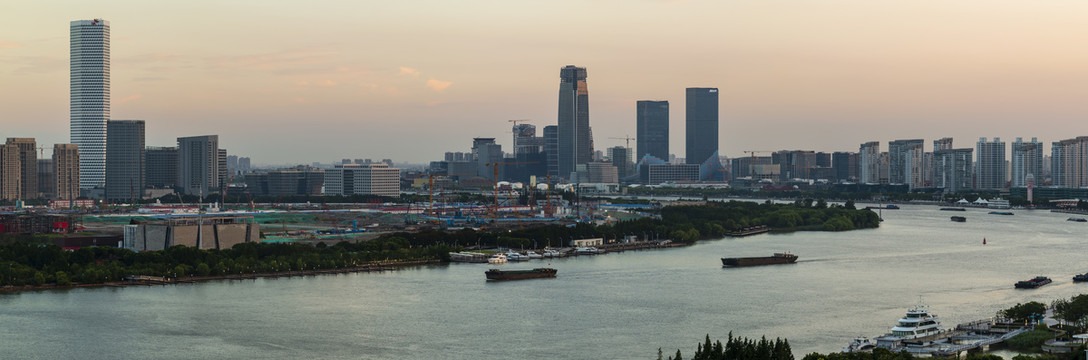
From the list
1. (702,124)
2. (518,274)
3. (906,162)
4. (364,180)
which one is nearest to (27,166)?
(364,180)

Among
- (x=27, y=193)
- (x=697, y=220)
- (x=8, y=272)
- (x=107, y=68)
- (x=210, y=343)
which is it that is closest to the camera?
(x=210, y=343)

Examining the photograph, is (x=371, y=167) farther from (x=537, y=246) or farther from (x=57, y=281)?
(x=57, y=281)

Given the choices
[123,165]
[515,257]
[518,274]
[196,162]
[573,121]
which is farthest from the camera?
[573,121]

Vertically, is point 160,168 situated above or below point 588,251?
above

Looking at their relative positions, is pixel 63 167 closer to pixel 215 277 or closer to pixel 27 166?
pixel 27 166

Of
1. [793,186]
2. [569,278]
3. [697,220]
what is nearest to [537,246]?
[569,278]

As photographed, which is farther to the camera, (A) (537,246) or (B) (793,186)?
(B) (793,186)
